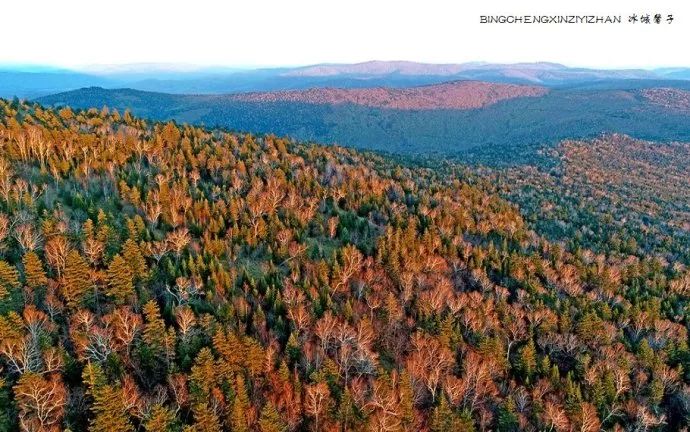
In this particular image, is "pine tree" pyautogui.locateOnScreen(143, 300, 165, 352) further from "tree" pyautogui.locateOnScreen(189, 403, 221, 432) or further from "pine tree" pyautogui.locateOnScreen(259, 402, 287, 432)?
"pine tree" pyautogui.locateOnScreen(259, 402, 287, 432)

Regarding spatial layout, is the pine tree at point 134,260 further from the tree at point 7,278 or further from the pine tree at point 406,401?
the pine tree at point 406,401

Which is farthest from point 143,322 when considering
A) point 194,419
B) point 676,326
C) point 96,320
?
point 676,326

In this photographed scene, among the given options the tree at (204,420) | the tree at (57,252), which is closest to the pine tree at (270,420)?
the tree at (204,420)

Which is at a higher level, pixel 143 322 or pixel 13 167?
pixel 13 167

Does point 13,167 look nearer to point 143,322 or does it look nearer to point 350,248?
point 143,322

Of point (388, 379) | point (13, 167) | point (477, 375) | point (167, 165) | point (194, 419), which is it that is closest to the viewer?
point (194, 419)

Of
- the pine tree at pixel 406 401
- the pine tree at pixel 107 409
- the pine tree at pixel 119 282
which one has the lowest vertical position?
the pine tree at pixel 406 401

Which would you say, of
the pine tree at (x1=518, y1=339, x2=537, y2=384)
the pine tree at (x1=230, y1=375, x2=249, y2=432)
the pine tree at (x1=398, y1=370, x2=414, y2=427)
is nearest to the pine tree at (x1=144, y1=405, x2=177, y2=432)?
the pine tree at (x1=230, y1=375, x2=249, y2=432)
